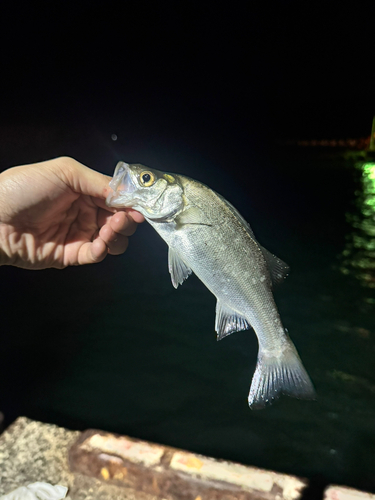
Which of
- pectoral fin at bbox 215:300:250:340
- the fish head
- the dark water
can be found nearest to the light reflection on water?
the dark water

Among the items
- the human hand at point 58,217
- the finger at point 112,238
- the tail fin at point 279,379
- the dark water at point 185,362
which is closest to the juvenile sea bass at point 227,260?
the tail fin at point 279,379

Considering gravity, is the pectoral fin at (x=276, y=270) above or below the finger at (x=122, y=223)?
below

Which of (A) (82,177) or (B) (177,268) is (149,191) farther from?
(A) (82,177)

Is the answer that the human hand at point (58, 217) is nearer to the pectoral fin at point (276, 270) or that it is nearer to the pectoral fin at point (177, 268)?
the pectoral fin at point (177, 268)

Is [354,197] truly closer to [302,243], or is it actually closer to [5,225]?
[302,243]

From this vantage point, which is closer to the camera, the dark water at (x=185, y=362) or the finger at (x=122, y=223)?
the finger at (x=122, y=223)

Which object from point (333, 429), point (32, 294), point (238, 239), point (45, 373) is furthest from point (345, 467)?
point (32, 294)

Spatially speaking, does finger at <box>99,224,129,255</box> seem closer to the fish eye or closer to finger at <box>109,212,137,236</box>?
finger at <box>109,212,137,236</box>
